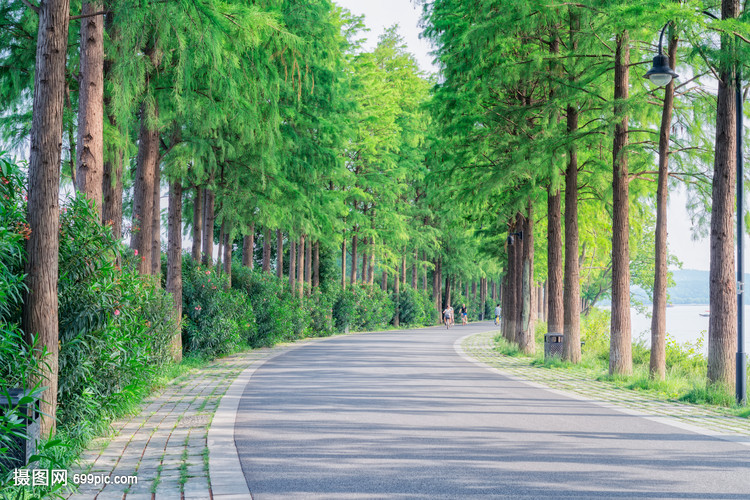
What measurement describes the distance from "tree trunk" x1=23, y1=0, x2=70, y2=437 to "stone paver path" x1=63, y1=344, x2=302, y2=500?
0.75 meters

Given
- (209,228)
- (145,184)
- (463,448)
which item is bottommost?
(463,448)

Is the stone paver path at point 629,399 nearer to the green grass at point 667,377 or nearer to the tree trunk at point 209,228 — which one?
the green grass at point 667,377

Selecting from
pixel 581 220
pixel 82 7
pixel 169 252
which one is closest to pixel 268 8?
pixel 82 7

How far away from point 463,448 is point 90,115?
7072mm

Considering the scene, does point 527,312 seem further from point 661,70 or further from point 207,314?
point 661,70

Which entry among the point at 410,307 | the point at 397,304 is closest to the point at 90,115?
the point at 397,304

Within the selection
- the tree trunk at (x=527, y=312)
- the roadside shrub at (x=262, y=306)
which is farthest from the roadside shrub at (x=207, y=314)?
the tree trunk at (x=527, y=312)

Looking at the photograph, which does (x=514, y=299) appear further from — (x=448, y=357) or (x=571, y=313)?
(x=571, y=313)

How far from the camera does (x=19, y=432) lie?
543cm

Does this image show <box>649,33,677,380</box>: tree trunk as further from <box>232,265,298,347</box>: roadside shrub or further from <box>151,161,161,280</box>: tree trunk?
<box>232,265,298,347</box>: roadside shrub

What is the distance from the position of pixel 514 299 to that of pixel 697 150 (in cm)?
1312

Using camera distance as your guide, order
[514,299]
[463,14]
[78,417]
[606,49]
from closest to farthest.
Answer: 1. [78,417]
2. [606,49]
3. [463,14]
4. [514,299]

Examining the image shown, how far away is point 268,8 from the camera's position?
49.8 feet

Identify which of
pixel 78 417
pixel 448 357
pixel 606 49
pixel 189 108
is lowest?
pixel 448 357
